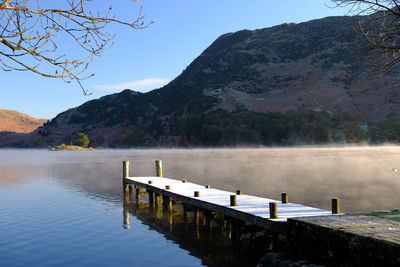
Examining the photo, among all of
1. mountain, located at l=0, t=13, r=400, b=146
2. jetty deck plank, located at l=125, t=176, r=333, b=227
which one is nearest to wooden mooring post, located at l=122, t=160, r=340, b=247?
jetty deck plank, located at l=125, t=176, r=333, b=227

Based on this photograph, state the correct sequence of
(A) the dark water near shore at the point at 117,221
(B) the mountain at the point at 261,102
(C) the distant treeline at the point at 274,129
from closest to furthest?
(A) the dark water near shore at the point at 117,221
(C) the distant treeline at the point at 274,129
(B) the mountain at the point at 261,102

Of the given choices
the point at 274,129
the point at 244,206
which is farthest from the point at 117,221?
the point at 274,129

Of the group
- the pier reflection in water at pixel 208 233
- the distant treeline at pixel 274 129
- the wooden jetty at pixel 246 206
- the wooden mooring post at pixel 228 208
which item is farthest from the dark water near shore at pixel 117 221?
the distant treeline at pixel 274 129

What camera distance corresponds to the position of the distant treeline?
98.8 m

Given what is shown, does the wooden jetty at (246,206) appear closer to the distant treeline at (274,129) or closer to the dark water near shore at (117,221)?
the dark water near shore at (117,221)

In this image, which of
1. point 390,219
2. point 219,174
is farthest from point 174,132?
point 390,219

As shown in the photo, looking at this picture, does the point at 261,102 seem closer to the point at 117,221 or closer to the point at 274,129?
the point at 274,129

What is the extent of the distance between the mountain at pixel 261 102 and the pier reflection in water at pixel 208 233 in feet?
249

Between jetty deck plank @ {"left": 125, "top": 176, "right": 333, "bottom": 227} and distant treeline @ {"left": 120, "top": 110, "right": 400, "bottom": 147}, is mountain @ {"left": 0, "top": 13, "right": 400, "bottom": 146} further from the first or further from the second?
jetty deck plank @ {"left": 125, "top": 176, "right": 333, "bottom": 227}

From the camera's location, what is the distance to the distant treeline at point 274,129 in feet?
324

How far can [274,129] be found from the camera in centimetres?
10819

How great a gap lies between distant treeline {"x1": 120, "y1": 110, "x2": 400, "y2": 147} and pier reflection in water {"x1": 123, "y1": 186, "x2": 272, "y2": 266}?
8206 centimetres

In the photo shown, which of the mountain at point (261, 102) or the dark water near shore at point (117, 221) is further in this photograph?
the mountain at point (261, 102)

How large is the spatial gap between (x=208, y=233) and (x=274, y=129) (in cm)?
9448
